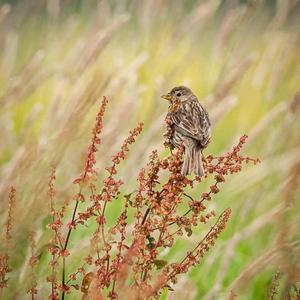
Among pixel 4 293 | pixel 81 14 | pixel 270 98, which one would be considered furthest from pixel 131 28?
pixel 4 293

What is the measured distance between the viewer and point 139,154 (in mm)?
2178

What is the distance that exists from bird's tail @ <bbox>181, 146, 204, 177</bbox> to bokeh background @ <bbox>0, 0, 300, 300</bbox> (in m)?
0.20

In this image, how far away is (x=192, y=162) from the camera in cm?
169

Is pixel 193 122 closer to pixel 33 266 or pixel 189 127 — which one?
pixel 189 127

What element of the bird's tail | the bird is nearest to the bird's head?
the bird

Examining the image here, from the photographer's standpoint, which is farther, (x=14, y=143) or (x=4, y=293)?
(x=14, y=143)

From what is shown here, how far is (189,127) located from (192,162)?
0.88 ft

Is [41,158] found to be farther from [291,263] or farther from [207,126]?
[291,263]

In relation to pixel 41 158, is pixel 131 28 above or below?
above

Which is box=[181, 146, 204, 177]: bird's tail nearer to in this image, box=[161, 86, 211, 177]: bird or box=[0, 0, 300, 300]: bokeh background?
box=[161, 86, 211, 177]: bird

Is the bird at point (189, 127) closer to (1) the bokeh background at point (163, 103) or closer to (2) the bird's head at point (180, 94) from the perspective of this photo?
(2) the bird's head at point (180, 94)

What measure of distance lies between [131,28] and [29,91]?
70 centimetres

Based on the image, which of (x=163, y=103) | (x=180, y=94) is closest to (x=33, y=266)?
(x=180, y=94)

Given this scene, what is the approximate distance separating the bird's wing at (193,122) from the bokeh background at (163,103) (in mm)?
165
